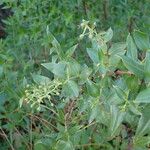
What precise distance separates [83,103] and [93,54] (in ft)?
0.61

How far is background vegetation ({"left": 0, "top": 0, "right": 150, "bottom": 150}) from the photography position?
4.53ft

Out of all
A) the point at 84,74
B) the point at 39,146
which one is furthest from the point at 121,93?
the point at 39,146

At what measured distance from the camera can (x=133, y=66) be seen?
128cm

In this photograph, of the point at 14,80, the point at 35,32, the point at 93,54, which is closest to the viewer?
the point at 93,54

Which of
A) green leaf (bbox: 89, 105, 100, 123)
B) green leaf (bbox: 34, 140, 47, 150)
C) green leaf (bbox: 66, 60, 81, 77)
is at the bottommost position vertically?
green leaf (bbox: 34, 140, 47, 150)

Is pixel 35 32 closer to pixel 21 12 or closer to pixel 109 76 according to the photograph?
pixel 21 12

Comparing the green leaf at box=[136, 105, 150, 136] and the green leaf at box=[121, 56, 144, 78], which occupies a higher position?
the green leaf at box=[121, 56, 144, 78]

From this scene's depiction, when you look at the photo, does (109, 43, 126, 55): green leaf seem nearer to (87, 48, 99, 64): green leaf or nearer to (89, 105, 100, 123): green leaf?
(87, 48, 99, 64): green leaf

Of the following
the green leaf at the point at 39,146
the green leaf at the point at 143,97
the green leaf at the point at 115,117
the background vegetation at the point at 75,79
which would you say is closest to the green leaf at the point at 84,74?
the background vegetation at the point at 75,79

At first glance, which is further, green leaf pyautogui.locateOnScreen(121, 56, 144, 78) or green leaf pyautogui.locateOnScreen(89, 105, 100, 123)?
green leaf pyautogui.locateOnScreen(89, 105, 100, 123)

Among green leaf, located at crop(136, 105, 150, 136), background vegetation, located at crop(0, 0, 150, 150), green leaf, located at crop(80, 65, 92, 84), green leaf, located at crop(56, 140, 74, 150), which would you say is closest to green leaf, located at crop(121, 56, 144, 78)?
background vegetation, located at crop(0, 0, 150, 150)

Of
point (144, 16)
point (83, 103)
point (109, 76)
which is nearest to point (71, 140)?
point (83, 103)

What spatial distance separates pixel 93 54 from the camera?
4.85 feet

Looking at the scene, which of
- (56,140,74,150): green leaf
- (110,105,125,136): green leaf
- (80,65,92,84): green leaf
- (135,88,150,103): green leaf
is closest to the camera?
(135,88,150,103): green leaf
